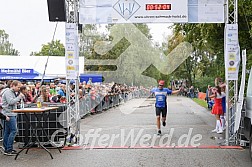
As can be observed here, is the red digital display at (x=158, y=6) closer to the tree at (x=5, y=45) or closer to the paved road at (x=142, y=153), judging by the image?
the paved road at (x=142, y=153)

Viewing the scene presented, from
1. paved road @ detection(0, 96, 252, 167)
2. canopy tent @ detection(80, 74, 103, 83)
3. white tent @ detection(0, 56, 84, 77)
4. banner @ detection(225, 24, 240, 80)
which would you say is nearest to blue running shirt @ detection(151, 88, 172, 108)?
paved road @ detection(0, 96, 252, 167)

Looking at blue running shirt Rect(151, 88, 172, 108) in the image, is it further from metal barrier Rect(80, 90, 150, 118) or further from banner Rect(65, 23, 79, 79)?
metal barrier Rect(80, 90, 150, 118)

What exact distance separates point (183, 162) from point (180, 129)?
5268 mm

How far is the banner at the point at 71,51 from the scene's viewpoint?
10.0 m

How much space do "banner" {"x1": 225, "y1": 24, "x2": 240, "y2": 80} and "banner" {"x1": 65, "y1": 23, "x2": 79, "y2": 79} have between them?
4145 mm

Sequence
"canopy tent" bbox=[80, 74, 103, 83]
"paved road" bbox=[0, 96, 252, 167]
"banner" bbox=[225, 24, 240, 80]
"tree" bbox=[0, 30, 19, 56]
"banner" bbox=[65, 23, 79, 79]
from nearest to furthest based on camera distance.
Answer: "paved road" bbox=[0, 96, 252, 167] → "banner" bbox=[225, 24, 240, 80] → "banner" bbox=[65, 23, 79, 79] → "canopy tent" bbox=[80, 74, 103, 83] → "tree" bbox=[0, 30, 19, 56]

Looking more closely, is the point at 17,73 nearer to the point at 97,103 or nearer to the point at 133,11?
the point at 97,103

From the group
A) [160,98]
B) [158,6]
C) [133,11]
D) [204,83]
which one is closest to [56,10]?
[133,11]

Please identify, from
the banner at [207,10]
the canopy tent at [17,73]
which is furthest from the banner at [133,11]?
the canopy tent at [17,73]

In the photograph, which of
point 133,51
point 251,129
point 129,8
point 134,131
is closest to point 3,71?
point 134,131

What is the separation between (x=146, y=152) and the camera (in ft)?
29.6

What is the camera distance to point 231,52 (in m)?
9.96

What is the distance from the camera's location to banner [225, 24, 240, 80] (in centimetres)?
991

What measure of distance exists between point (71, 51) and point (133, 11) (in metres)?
2.04
